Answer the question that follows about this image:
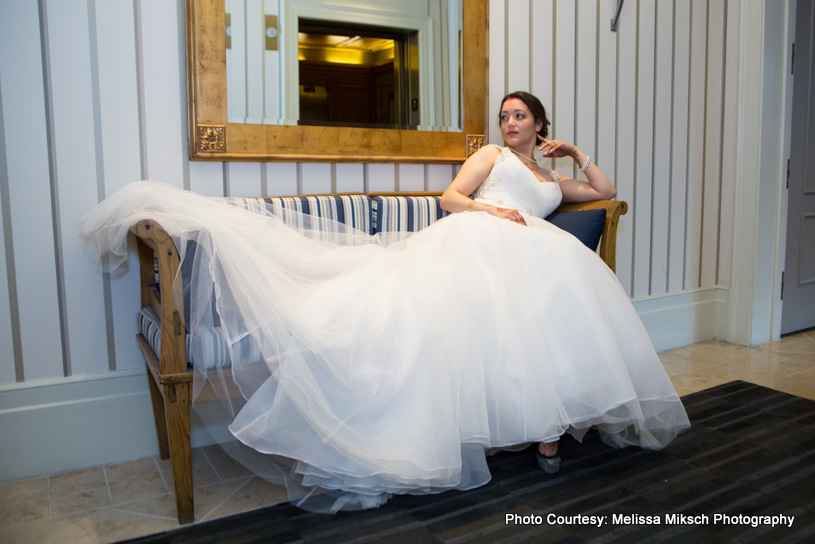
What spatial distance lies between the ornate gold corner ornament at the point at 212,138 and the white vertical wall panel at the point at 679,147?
8.63 ft

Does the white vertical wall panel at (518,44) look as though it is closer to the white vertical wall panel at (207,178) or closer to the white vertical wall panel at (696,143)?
the white vertical wall panel at (696,143)

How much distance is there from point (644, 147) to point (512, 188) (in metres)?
1.36

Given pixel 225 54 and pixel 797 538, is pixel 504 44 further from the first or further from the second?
pixel 797 538

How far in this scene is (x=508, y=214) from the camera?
230 centimetres

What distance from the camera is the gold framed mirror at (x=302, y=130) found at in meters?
2.19

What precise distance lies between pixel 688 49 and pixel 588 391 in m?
2.69

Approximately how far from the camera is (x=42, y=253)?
2047 millimetres

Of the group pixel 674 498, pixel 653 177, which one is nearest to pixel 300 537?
pixel 674 498

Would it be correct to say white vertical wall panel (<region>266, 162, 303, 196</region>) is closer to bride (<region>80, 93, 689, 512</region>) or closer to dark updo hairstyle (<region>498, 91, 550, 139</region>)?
bride (<region>80, 93, 689, 512</region>)

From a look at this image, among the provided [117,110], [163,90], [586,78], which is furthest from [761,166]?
[117,110]

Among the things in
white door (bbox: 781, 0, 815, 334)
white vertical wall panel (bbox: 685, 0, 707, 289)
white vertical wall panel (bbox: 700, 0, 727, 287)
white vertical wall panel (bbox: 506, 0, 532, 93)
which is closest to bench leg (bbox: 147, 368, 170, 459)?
white vertical wall panel (bbox: 506, 0, 532, 93)

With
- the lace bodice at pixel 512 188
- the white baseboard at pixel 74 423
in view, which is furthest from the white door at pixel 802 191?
the white baseboard at pixel 74 423

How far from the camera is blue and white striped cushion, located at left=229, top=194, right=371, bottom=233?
6.93 ft

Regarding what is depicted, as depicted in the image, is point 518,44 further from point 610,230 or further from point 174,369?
point 174,369
